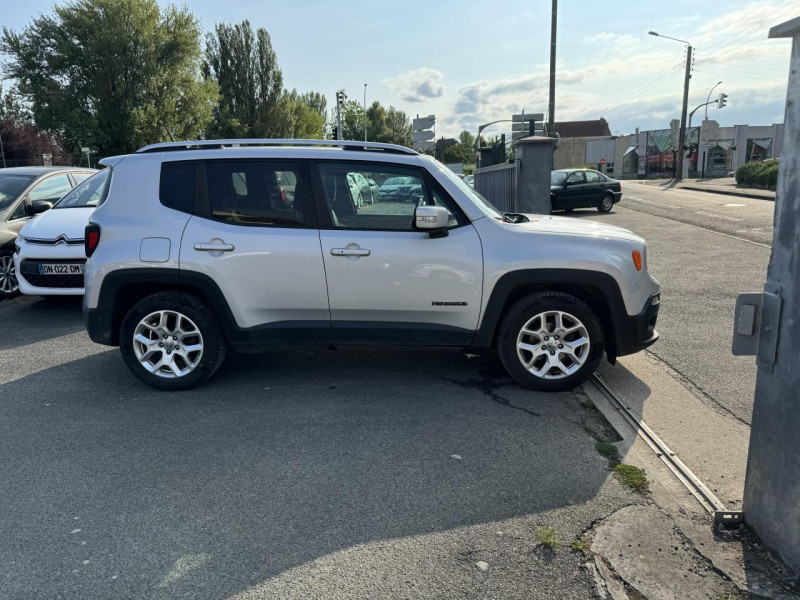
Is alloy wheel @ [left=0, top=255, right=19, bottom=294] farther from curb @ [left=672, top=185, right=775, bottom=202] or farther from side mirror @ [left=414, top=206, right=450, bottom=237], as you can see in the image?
curb @ [left=672, top=185, right=775, bottom=202]

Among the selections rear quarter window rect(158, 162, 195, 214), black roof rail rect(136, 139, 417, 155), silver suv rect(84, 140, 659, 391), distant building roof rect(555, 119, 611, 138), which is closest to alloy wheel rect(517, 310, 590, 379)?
silver suv rect(84, 140, 659, 391)

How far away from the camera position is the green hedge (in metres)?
27.9

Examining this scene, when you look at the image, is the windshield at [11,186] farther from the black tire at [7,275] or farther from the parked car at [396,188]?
the parked car at [396,188]

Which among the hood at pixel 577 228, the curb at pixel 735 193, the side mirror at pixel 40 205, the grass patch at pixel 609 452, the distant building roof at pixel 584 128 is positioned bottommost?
the grass patch at pixel 609 452

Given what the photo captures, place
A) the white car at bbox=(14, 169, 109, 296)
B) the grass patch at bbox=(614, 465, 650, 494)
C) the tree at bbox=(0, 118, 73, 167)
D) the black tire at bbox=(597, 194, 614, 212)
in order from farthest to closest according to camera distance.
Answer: the tree at bbox=(0, 118, 73, 167) → the black tire at bbox=(597, 194, 614, 212) → the white car at bbox=(14, 169, 109, 296) → the grass patch at bbox=(614, 465, 650, 494)

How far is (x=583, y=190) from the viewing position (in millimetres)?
21781

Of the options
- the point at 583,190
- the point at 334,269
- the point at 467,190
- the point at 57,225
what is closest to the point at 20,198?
the point at 57,225

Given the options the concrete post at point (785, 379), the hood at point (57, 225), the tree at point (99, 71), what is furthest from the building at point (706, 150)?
the concrete post at point (785, 379)

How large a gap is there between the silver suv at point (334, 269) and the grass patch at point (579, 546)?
1.96m

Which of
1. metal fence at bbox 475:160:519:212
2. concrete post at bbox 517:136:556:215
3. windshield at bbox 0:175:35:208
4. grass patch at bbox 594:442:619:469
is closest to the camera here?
grass patch at bbox 594:442:619:469

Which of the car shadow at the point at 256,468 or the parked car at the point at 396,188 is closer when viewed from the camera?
the car shadow at the point at 256,468

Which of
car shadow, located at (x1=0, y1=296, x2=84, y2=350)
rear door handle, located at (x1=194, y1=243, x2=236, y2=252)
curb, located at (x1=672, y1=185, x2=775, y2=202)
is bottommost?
car shadow, located at (x1=0, y1=296, x2=84, y2=350)

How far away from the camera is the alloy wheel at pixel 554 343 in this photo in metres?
4.70

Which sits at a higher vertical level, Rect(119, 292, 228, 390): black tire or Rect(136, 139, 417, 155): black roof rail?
Rect(136, 139, 417, 155): black roof rail
